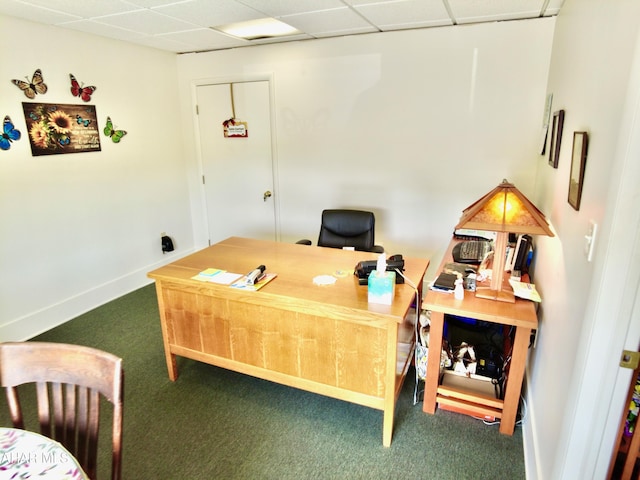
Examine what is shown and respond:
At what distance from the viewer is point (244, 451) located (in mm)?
2006

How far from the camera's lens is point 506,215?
1954mm

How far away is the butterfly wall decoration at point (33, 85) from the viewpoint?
2957 mm

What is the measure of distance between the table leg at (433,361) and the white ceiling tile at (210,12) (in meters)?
2.39

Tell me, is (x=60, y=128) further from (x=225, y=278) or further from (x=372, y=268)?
(x=372, y=268)

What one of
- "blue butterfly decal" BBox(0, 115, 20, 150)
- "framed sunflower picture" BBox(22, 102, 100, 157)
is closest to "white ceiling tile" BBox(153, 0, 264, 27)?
"framed sunflower picture" BBox(22, 102, 100, 157)

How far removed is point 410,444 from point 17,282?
3.15 meters

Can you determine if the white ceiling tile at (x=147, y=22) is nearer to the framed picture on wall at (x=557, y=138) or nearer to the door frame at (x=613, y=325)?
the framed picture on wall at (x=557, y=138)

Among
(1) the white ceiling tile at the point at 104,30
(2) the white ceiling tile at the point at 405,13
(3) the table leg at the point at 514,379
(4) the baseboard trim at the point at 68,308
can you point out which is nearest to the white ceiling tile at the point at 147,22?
(1) the white ceiling tile at the point at 104,30

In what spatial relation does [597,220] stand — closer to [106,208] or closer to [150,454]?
[150,454]

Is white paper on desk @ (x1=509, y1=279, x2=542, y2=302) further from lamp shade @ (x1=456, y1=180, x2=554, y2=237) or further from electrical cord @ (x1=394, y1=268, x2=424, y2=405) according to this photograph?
electrical cord @ (x1=394, y1=268, x2=424, y2=405)

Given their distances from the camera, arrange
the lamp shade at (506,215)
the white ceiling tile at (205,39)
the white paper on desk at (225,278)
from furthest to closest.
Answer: the white ceiling tile at (205,39) → the white paper on desk at (225,278) → the lamp shade at (506,215)

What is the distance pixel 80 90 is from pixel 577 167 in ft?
12.3

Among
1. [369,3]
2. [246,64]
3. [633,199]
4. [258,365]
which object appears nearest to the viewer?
[633,199]

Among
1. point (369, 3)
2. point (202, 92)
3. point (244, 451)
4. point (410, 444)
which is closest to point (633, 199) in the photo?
point (410, 444)
